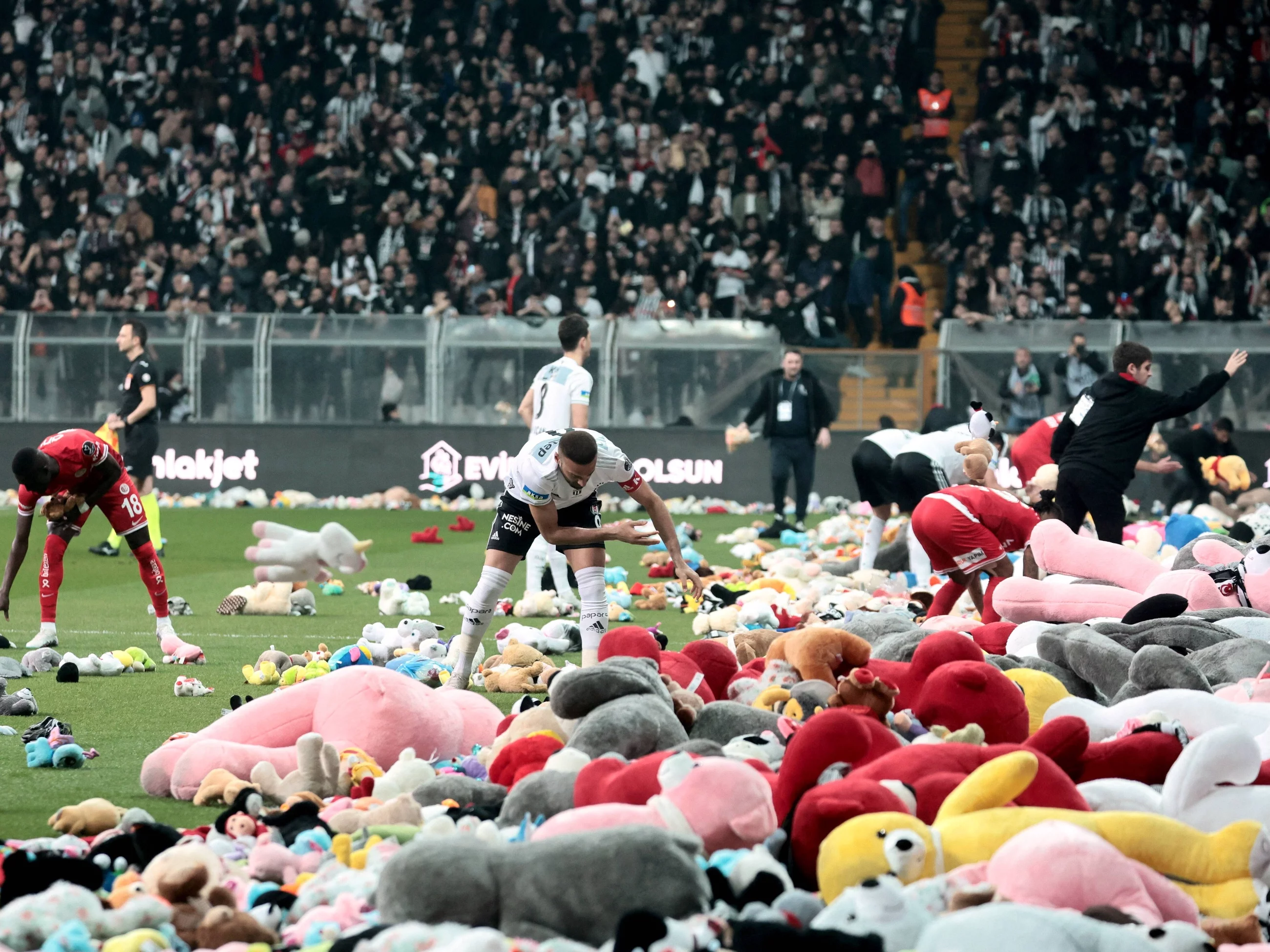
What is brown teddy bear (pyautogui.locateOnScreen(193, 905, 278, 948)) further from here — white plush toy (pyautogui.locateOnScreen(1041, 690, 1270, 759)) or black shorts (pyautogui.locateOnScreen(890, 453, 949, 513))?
black shorts (pyautogui.locateOnScreen(890, 453, 949, 513))

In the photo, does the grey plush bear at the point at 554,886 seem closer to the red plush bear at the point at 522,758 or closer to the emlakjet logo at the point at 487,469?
the red plush bear at the point at 522,758

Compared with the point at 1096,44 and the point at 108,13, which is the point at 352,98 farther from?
the point at 1096,44

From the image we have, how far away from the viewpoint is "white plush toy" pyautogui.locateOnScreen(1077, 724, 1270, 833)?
3.76 m

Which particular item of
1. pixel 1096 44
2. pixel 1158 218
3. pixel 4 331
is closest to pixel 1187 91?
pixel 1096 44

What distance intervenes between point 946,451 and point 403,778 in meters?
6.57

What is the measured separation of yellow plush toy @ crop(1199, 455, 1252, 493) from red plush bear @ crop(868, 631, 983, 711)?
1297 centimetres

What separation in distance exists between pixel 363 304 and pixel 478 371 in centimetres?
241

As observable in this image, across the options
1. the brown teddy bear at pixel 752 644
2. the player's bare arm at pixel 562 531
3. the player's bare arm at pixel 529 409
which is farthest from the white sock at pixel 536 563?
the brown teddy bear at pixel 752 644

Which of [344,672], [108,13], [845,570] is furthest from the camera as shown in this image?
[108,13]

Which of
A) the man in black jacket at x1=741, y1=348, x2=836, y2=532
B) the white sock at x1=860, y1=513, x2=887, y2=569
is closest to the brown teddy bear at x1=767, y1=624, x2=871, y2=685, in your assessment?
the white sock at x1=860, y1=513, x2=887, y2=569

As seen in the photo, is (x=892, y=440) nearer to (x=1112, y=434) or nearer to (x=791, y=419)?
(x=1112, y=434)

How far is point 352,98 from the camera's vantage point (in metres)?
25.3

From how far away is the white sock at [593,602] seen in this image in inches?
279

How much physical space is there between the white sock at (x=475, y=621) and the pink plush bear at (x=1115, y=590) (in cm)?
223
